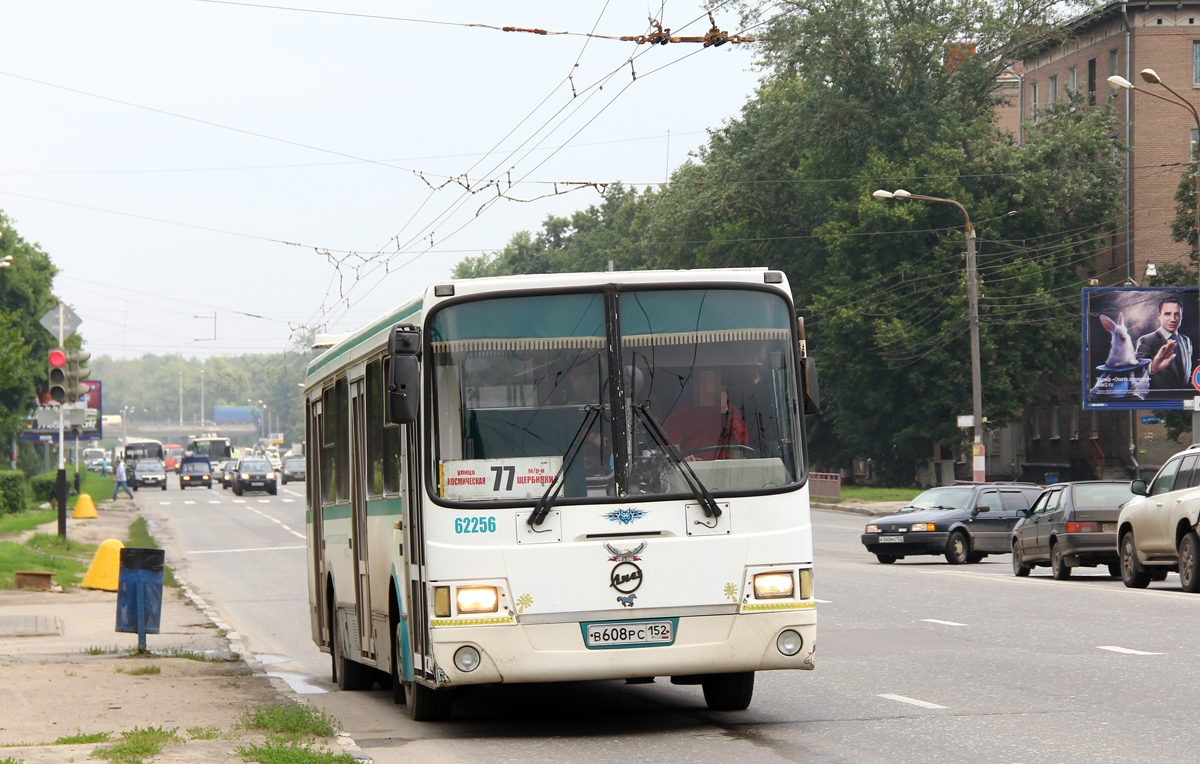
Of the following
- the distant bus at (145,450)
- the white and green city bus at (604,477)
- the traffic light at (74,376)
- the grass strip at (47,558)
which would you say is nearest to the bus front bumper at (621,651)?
the white and green city bus at (604,477)

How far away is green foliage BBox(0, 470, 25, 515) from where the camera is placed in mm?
43750

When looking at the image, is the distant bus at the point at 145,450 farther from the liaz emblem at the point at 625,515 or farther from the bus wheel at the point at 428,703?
the liaz emblem at the point at 625,515

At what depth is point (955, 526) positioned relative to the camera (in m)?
28.1

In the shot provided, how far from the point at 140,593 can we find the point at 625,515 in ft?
25.7

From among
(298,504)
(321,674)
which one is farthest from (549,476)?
(298,504)

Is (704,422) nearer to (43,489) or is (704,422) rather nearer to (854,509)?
(854,509)

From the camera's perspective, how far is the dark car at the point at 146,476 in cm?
8581

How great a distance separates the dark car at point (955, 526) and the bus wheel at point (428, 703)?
18236 mm

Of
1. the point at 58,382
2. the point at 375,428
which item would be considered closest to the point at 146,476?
the point at 58,382

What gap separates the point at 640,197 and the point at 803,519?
3643 inches

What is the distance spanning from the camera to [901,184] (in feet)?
181

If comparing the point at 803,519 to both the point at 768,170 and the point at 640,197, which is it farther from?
the point at 640,197

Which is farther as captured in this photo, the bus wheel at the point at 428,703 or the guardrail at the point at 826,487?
the guardrail at the point at 826,487

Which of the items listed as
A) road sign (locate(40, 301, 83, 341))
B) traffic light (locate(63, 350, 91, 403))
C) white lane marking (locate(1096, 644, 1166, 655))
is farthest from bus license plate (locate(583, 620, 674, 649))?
road sign (locate(40, 301, 83, 341))
